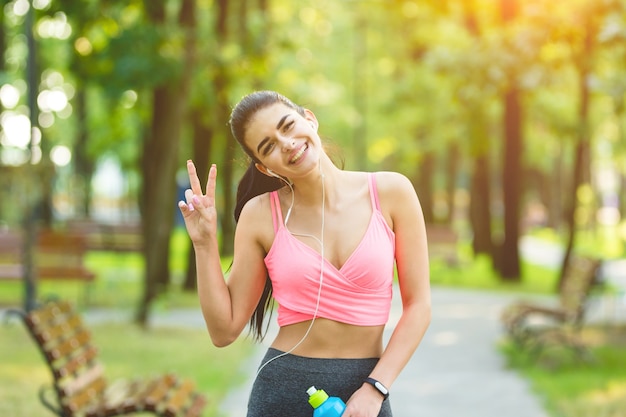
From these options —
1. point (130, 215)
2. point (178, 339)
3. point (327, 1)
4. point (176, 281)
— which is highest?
point (327, 1)

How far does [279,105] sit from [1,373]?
25.3 ft

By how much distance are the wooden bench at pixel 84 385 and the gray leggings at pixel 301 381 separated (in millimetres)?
2686

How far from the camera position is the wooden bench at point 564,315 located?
443 inches

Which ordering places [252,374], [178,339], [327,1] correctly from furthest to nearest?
[327,1], [178,339], [252,374]

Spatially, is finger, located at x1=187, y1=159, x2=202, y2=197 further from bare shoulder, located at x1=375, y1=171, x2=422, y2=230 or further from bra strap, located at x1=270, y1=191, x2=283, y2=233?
bare shoulder, located at x1=375, y1=171, x2=422, y2=230

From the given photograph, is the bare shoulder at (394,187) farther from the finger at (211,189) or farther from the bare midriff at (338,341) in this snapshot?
the finger at (211,189)

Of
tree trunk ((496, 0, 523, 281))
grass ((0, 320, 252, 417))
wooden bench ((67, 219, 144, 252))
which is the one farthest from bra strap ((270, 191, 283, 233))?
tree trunk ((496, 0, 523, 281))

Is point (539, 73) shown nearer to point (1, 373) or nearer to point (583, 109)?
point (1, 373)

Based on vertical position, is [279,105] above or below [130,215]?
above

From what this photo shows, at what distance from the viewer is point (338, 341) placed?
3.21m

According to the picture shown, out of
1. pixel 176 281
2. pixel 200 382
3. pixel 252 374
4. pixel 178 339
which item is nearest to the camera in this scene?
pixel 200 382

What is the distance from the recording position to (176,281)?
22797 mm

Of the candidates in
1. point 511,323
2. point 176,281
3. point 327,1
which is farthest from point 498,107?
point 511,323

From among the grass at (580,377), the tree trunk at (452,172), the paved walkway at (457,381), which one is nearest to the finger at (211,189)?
the paved walkway at (457,381)
